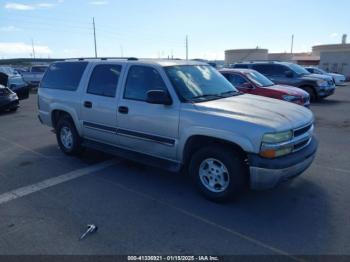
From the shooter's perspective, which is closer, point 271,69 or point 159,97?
point 159,97

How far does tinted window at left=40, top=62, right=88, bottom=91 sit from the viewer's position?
618 centimetres

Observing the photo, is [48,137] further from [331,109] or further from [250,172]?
[331,109]

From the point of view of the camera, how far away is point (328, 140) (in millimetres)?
7602

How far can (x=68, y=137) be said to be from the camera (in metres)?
6.49

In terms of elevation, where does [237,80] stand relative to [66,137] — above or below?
above

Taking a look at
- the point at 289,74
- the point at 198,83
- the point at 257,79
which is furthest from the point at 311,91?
the point at 198,83

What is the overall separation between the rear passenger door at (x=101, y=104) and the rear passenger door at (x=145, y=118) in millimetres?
209

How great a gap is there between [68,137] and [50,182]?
4.99 feet

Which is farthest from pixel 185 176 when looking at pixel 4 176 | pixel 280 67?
pixel 280 67

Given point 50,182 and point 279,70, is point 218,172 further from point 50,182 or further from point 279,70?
point 279,70

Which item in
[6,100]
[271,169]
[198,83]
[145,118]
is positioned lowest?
[6,100]

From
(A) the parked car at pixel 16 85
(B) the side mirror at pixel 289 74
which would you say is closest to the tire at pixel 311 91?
(B) the side mirror at pixel 289 74

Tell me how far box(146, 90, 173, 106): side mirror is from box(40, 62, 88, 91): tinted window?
7.43 ft

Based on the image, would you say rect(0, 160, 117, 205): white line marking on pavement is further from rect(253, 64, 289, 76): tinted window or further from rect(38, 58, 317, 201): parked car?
rect(253, 64, 289, 76): tinted window
